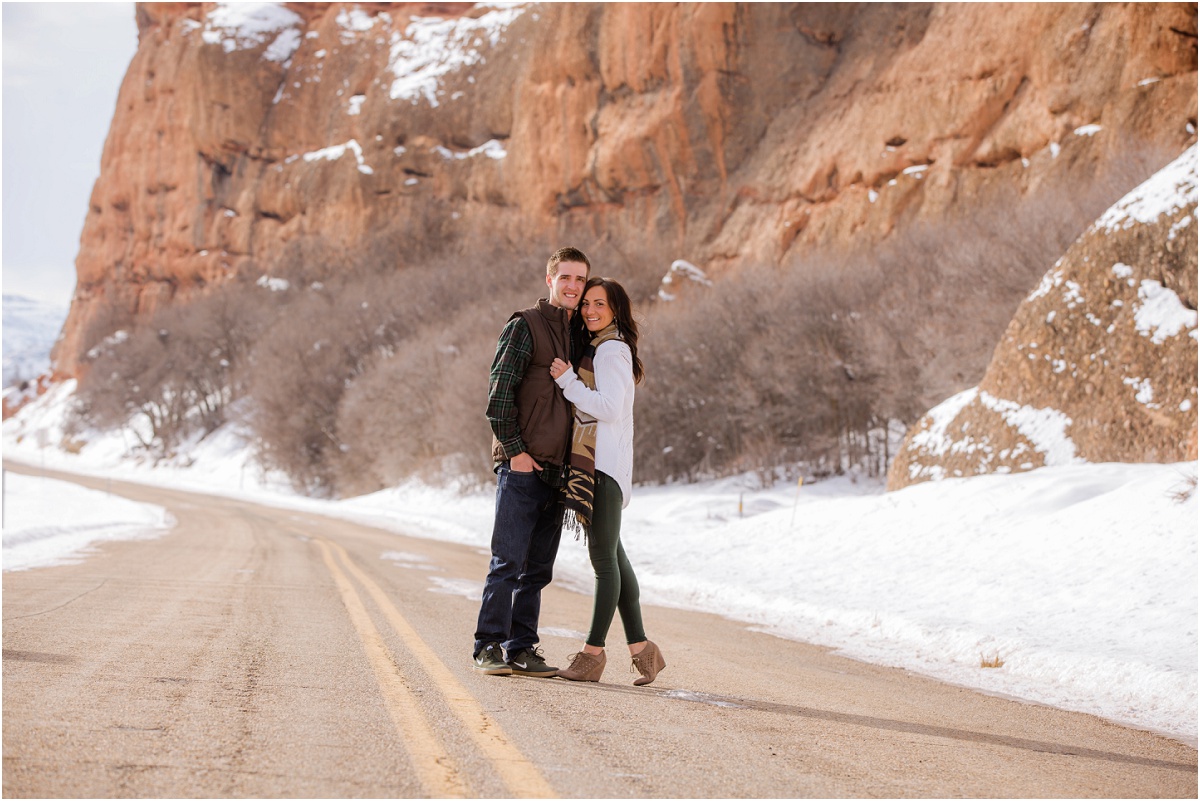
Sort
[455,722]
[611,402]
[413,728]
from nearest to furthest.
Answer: [413,728], [455,722], [611,402]

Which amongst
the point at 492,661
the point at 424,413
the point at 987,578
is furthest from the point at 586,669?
the point at 424,413

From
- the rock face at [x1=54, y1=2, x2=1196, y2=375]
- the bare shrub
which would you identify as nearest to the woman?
the bare shrub

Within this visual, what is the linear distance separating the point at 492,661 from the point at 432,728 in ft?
4.82

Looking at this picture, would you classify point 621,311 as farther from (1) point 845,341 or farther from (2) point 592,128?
(2) point 592,128

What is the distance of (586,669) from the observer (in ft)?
17.4

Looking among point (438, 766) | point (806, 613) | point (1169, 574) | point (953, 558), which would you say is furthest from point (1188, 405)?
point (438, 766)

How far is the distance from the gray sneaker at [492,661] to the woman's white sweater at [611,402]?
1035mm

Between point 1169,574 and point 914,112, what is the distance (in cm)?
4133

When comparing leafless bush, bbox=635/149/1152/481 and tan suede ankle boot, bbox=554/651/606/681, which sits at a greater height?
leafless bush, bbox=635/149/1152/481

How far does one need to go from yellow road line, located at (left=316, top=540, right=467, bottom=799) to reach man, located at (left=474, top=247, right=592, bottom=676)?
58 centimetres

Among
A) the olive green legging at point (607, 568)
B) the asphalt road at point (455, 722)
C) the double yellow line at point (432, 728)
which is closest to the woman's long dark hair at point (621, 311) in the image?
the olive green legging at point (607, 568)

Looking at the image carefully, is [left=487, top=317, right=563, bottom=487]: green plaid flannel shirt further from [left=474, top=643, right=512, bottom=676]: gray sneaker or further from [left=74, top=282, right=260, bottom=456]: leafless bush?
[left=74, top=282, right=260, bottom=456]: leafless bush

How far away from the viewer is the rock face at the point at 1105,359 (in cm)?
1326

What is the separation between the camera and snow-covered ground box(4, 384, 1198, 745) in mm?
6797
